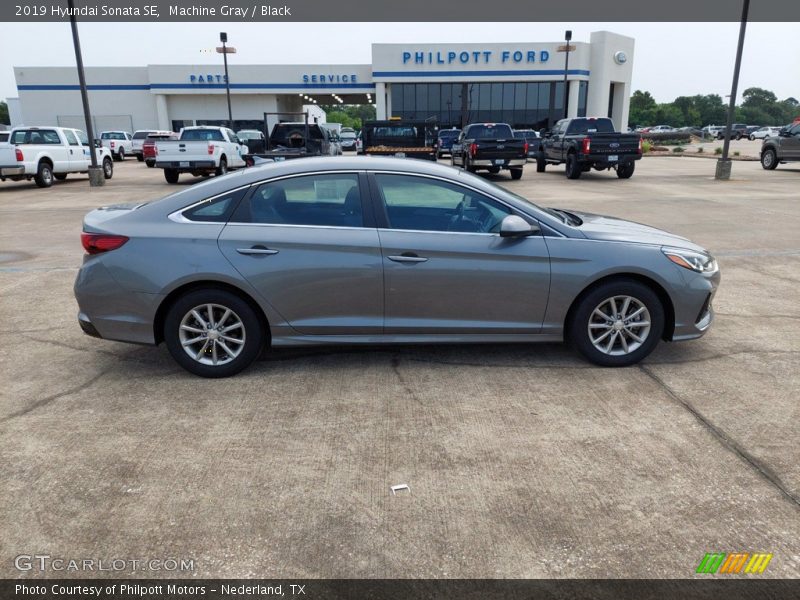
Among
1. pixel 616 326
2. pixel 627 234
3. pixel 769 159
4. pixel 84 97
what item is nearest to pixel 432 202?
pixel 627 234

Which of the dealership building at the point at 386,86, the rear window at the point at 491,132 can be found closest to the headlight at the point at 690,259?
the rear window at the point at 491,132

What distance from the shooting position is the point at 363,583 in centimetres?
256

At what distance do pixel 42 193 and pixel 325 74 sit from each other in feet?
130

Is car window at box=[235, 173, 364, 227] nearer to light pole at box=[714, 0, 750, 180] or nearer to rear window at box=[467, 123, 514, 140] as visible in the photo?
rear window at box=[467, 123, 514, 140]

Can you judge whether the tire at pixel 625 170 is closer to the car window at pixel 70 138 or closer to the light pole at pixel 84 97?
the light pole at pixel 84 97

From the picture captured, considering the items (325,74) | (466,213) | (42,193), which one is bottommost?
(42,193)

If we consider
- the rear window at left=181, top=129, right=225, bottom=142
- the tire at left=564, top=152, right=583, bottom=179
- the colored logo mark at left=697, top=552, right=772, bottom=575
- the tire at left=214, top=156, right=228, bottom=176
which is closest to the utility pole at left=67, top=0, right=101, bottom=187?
the rear window at left=181, top=129, right=225, bottom=142

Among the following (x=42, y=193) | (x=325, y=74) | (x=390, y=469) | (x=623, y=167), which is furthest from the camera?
(x=325, y=74)

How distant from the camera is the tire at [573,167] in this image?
2166cm

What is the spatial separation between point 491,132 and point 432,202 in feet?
61.9

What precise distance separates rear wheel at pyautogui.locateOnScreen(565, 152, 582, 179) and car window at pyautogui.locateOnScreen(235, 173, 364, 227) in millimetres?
18457

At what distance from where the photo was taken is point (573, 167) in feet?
71.9

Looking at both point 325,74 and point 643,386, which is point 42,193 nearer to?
point 643,386

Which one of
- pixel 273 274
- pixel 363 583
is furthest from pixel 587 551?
pixel 273 274
